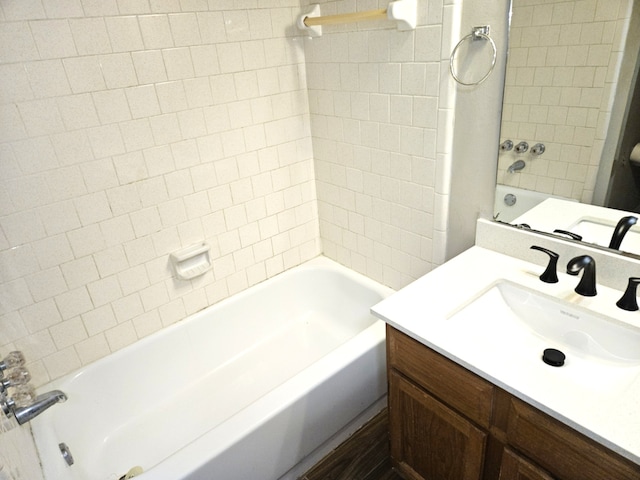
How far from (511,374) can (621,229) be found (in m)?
0.62

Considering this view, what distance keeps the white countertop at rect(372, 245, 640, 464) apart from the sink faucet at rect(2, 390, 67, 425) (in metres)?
1.06

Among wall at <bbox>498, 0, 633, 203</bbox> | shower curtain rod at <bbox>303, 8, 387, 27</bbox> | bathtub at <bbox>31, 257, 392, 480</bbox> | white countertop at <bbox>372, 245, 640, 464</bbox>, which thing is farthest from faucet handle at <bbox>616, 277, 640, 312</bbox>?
shower curtain rod at <bbox>303, 8, 387, 27</bbox>

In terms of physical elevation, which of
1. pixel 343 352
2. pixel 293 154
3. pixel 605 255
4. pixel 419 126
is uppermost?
pixel 419 126

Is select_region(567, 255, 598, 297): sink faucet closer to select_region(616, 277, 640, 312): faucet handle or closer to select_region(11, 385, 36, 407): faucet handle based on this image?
select_region(616, 277, 640, 312): faucet handle

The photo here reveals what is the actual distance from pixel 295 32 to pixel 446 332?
5.11ft

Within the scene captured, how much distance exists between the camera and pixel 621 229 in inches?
50.3

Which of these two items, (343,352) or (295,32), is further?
(295,32)

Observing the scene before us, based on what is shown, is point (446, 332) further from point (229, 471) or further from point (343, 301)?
point (343, 301)

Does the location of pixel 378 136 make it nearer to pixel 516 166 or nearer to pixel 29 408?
pixel 516 166

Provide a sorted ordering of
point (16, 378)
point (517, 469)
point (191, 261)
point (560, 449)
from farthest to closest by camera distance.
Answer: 1. point (191, 261)
2. point (16, 378)
3. point (517, 469)
4. point (560, 449)

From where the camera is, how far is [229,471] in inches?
55.0

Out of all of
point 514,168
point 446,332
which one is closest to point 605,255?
point 514,168

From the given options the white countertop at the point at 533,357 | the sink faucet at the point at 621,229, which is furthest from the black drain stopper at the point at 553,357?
the sink faucet at the point at 621,229

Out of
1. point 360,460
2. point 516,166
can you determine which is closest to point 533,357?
point 516,166
